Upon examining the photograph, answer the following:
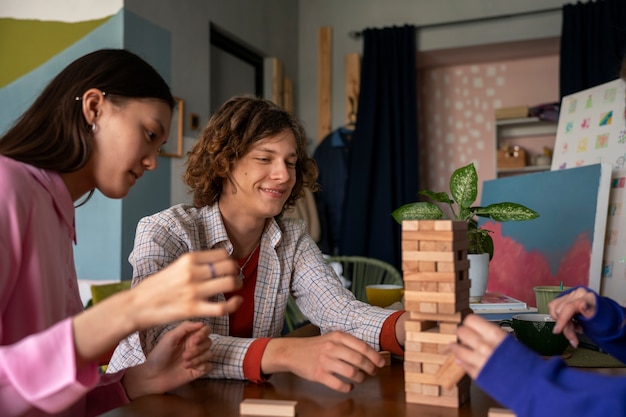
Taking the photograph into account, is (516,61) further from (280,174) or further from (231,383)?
(231,383)

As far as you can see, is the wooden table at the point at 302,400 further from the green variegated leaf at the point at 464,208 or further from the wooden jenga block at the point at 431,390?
the green variegated leaf at the point at 464,208

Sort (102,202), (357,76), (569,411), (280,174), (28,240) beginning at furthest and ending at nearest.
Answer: (357,76), (102,202), (280,174), (28,240), (569,411)

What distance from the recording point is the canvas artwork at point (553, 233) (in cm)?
215

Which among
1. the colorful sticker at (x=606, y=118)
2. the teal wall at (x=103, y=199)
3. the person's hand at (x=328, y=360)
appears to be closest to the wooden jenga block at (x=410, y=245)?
the person's hand at (x=328, y=360)

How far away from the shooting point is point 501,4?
4406 mm

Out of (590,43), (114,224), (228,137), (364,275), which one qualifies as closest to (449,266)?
(228,137)

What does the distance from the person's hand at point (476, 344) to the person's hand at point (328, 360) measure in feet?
0.81

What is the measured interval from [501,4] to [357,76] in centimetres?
123

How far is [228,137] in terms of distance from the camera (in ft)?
5.33

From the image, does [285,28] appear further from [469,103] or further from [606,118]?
[606,118]

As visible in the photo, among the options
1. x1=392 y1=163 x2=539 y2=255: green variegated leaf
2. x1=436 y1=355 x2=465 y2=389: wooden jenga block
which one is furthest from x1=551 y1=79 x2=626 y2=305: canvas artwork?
x1=436 y1=355 x2=465 y2=389: wooden jenga block

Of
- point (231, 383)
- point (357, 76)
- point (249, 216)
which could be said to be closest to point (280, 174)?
point (249, 216)

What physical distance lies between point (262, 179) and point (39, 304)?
0.78 metres

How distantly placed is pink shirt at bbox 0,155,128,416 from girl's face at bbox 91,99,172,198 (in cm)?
8
